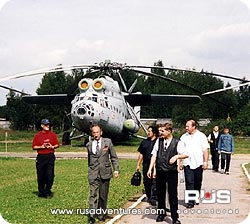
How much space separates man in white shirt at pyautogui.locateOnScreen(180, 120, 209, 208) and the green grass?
1.31 metres

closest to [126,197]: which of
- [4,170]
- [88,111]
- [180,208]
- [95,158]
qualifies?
[180,208]

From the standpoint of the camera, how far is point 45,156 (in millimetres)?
10844

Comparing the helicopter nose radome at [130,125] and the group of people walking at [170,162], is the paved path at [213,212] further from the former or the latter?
the helicopter nose radome at [130,125]

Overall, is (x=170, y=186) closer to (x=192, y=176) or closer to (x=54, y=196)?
(x=192, y=176)

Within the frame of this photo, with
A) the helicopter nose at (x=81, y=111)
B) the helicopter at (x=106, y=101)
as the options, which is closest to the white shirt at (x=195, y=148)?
the helicopter at (x=106, y=101)

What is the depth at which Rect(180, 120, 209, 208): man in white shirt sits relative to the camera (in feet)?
32.9

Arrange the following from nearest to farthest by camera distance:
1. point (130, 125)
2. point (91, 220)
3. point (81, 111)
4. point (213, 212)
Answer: point (91, 220), point (213, 212), point (81, 111), point (130, 125)

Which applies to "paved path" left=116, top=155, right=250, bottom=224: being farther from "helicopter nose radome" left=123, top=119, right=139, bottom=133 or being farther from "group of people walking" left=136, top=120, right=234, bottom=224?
"helicopter nose radome" left=123, top=119, right=139, bottom=133

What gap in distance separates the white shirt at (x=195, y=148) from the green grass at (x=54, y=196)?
1.46 m

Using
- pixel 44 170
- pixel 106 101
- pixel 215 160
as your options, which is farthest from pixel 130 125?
pixel 44 170

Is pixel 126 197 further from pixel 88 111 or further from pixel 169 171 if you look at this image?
pixel 88 111

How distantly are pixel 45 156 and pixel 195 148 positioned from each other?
2.95 meters

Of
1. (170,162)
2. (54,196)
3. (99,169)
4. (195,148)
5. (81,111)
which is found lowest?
(54,196)

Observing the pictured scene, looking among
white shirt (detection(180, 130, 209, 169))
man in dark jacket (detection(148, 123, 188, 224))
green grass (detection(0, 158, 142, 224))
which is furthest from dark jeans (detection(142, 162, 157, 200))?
man in dark jacket (detection(148, 123, 188, 224))
